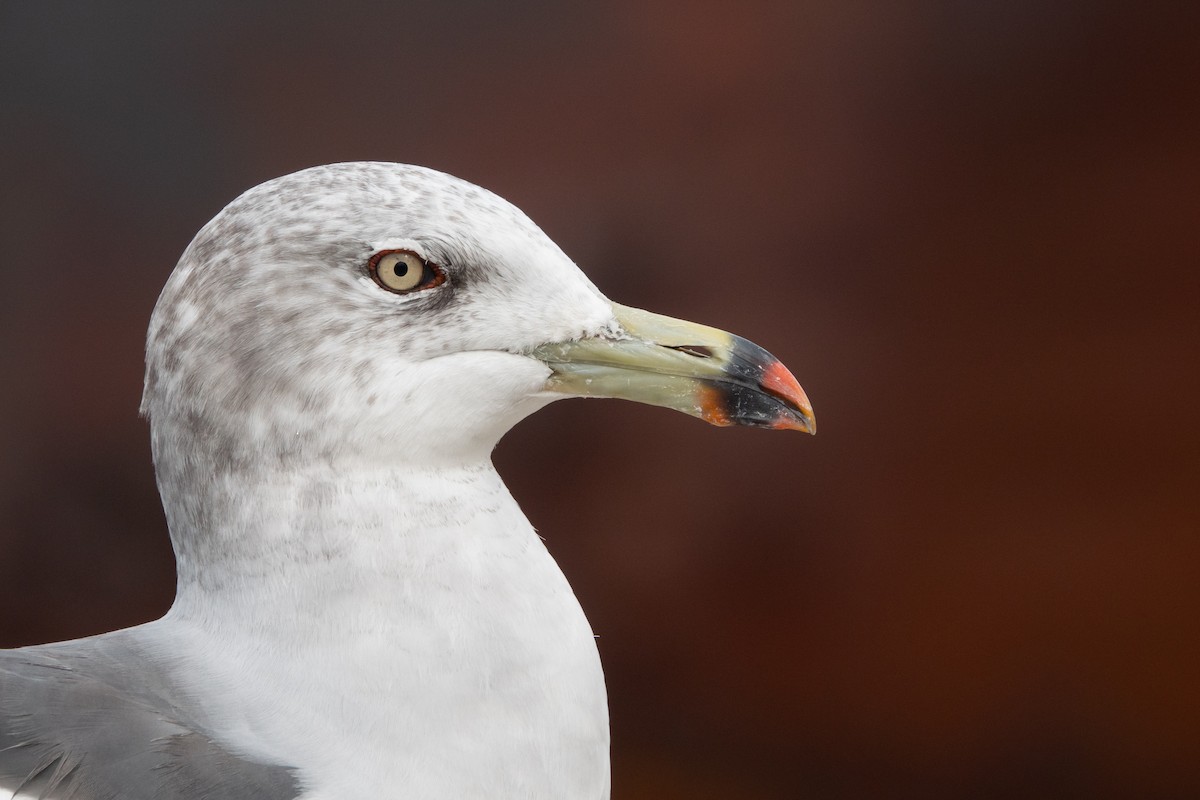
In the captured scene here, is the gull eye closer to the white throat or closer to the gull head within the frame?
the gull head

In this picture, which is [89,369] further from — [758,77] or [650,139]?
[758,77]

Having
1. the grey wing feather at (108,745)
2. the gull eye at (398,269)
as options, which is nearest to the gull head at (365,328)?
the gull eye at (398,269)

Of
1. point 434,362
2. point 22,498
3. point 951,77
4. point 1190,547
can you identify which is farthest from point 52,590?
point 1190,547

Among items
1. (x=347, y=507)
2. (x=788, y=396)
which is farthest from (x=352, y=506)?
(x=788, y=396)

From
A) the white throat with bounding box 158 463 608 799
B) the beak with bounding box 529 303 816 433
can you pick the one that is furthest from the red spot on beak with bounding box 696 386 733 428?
the white throat with bounding box 158 463 608 799

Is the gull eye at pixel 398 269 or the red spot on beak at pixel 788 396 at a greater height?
the gull eye at pixel 398 269

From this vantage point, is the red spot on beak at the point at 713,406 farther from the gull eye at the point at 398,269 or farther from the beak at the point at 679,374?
the gull eye at the point at 398,269
